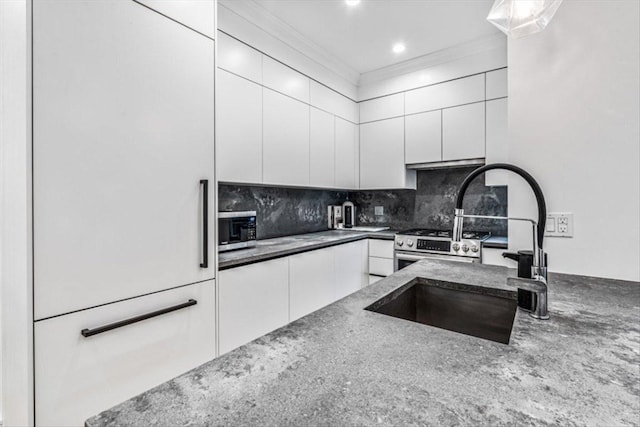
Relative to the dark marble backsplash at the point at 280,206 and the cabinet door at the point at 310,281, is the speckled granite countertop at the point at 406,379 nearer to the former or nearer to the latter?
the cabinet door at the point at 310,281

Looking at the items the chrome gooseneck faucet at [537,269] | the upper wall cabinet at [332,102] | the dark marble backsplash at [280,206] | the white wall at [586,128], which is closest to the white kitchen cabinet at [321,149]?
the upper wall cabinet at [332,102]

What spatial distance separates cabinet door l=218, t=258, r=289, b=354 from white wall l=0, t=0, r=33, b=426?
2.59 ft

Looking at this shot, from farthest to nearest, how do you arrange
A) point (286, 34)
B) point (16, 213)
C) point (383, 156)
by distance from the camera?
1. point (383, 156)
2. point (286, 34)
3. point (16, 213)

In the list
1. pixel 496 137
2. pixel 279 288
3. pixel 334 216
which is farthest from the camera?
pixel 334 216

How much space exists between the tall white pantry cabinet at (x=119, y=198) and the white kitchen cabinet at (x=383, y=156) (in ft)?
7.19

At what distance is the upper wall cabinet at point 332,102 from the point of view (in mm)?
2986

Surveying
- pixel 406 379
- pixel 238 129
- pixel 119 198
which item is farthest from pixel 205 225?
pixel 406 379

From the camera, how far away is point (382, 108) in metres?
3.42

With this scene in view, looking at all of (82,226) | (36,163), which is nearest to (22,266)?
→ (82,226)

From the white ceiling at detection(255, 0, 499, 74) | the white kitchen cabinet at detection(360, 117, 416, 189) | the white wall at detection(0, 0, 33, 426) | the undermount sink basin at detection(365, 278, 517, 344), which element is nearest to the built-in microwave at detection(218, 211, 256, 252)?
the white wall at detection(0, 0, 33, 426)

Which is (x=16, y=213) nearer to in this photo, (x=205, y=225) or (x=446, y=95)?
(x=205, y=225)

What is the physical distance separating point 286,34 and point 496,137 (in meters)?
2.02

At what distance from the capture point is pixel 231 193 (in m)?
2.63

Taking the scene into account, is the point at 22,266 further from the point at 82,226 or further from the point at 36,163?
the point at 36,163
